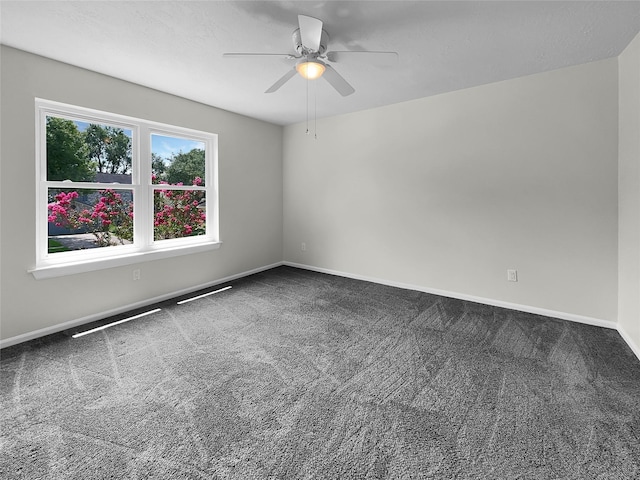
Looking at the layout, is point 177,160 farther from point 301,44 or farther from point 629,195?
point 629,195

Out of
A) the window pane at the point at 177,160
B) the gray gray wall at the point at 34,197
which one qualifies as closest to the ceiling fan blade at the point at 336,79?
the gray gray wall at the point at 34,197

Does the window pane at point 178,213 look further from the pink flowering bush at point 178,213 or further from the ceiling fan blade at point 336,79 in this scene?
the ceiling fan blade at point 336,79

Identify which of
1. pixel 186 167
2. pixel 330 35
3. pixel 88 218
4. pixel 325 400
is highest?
pixel 330 35

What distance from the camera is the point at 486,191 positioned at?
140 inches

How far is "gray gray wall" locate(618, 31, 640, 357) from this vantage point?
242 cm

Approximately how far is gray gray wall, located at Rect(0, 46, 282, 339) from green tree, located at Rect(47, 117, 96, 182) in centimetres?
23

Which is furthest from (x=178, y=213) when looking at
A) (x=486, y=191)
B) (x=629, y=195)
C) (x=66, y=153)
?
(x=629, y=195)

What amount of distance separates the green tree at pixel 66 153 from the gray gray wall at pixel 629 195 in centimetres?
488

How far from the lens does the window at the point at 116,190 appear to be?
2947 mm

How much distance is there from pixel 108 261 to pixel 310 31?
9.61 feet

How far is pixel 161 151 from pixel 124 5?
6.63 feet

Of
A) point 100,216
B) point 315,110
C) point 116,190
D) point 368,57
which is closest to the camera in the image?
point 368,57

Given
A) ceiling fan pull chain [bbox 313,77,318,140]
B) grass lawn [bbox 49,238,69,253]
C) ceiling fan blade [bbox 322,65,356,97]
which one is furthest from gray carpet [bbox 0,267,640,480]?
ceiling fan pull chain [bbox 313,77,318,140]

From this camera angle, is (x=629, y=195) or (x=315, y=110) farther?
(x=315, y=110)
